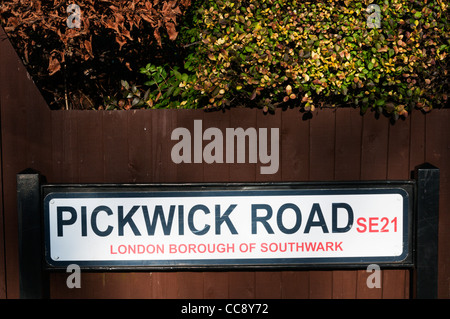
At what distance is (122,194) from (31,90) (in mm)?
1069

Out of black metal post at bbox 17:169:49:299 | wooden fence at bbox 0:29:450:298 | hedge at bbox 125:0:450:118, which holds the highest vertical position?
hedge at bbox 125:0:450:118

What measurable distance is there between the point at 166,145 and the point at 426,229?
2091mm

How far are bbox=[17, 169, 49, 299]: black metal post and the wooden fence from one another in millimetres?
163

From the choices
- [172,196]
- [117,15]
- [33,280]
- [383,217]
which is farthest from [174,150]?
[383,217]

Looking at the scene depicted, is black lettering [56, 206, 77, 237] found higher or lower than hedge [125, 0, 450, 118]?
lower

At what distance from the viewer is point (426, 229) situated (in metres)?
3.25

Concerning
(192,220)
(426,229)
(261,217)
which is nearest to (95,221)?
(192,220)

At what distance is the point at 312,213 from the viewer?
10.7 ft

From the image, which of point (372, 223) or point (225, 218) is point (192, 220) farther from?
point (372, 223)

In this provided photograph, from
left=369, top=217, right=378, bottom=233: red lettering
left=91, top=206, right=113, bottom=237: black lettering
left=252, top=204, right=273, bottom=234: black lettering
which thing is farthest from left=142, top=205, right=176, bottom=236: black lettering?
left=369, top=217, right=378, bottom=233: red lettering

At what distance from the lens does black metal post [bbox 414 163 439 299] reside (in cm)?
322

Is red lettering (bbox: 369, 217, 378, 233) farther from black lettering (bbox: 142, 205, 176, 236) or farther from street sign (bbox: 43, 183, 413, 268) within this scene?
black lettering (bbox: 142, 205, 176, 236)

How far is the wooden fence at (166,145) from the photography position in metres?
3.29

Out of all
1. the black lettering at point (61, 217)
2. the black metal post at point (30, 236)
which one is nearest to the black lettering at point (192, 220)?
the black lettering at point (61, 217)
